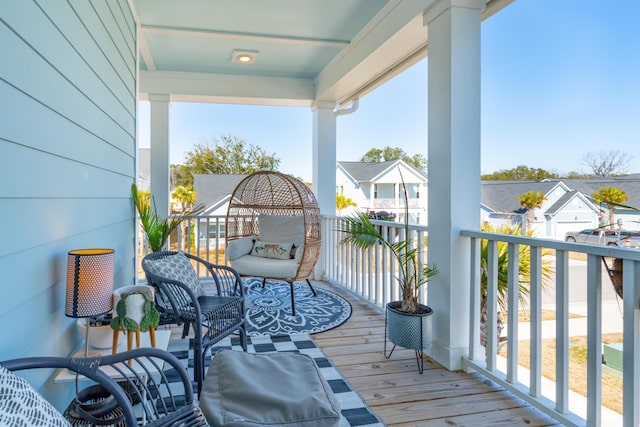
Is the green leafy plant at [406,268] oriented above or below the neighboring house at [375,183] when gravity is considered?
below

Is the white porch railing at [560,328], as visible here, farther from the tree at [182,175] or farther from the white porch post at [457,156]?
the tree at [182,175]

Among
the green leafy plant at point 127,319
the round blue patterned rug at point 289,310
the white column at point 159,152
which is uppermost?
the white column at point 159,152

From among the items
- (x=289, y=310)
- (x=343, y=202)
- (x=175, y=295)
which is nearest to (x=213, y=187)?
(x=343, y=202)

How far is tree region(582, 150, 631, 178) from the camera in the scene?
2.01 m

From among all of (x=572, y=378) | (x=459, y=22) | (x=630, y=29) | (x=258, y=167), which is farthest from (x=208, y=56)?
(x=258, y=167)

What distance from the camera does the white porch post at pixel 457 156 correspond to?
257 centimetres

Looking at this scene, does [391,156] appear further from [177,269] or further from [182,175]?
[177,269]

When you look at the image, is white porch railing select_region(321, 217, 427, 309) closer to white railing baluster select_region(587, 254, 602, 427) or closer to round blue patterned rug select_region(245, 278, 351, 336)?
round blue patterned rug select_region(245, 278, 351, 336)

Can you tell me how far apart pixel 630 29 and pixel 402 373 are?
240 cm

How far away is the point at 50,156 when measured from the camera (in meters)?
1.63

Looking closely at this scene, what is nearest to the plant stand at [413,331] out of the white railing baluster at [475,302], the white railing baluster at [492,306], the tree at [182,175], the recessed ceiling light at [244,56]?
the white railing baluster at [475,302]

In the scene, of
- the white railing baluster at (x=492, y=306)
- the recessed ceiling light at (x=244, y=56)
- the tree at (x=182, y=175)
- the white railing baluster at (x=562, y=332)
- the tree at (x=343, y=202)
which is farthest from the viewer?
the tree at (x=182, y=175)

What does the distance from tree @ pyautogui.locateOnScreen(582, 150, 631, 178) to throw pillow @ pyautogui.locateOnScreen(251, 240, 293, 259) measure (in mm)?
3035

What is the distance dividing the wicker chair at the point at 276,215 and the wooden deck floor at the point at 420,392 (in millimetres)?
1133
